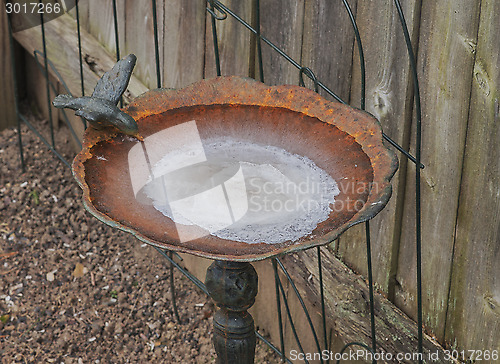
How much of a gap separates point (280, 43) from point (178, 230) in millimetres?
977

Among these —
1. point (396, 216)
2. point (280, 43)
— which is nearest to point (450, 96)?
point (396, 216)

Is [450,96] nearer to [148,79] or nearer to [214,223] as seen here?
[214,223]

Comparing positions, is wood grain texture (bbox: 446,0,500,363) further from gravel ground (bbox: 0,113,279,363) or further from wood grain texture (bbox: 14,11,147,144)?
wood grain texture (bbox: 14,11,147,144)

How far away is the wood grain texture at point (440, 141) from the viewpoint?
5.49ft

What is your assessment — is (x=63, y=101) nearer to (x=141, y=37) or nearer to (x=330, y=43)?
(x=330, y=43)

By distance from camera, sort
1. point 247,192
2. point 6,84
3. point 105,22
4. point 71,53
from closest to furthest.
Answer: point 247,192 → point 105,22 → point 71,53 → point 6,84

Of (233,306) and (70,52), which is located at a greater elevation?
(70,52)

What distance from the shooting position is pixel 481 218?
172 cm

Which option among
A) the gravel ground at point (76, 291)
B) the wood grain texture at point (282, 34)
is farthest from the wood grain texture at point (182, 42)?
the gravel ground at point (76, 291)

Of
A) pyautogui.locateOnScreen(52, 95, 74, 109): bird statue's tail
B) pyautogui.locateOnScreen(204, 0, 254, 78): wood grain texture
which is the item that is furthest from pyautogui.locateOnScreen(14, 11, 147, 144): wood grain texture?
pyautogui.locateOnScreen(52, 95, 74, 109): bird statue's tail

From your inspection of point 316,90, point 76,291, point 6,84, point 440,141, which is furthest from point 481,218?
point 6,84

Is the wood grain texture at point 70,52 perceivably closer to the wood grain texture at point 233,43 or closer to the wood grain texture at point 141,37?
the wood grain texture at point 141,37

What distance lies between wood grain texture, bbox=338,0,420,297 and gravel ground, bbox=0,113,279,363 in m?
0.78

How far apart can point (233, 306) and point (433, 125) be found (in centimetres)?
67
